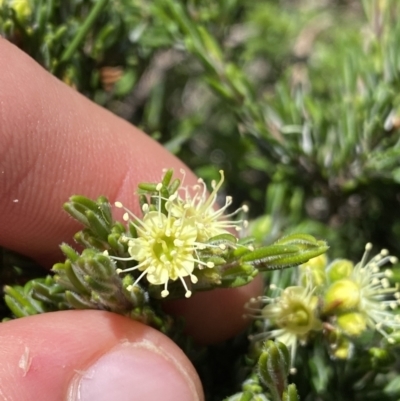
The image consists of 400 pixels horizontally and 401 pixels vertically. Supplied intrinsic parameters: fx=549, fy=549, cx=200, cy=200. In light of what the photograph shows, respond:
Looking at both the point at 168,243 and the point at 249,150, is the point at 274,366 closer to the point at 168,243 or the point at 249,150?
the point at 168,243

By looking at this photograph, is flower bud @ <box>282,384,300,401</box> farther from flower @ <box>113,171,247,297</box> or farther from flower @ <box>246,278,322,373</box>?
flower @ <box>113,171,247,297</box>

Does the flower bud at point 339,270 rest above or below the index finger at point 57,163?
below

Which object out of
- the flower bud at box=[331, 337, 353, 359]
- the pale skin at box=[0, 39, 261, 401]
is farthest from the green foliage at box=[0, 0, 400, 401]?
the pale skin at box=[0, 39, 261, 401]

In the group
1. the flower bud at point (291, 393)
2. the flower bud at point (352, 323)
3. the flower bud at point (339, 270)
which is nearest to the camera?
the flower bud at point (291, 393)

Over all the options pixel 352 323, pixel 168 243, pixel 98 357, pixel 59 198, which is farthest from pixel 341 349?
pixel 59 198

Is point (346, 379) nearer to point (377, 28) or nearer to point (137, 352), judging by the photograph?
point (137, 352)

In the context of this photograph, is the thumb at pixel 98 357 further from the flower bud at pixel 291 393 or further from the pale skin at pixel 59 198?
the flower bud at pixel 291 393

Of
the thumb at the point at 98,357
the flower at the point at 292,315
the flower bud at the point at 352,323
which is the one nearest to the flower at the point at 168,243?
the thumb at the point at 98,357
